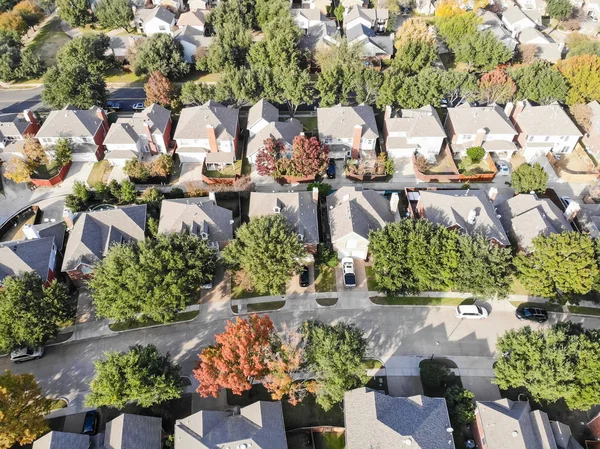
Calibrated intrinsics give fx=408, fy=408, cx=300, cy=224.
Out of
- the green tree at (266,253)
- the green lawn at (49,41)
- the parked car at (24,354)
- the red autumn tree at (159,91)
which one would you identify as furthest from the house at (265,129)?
the green lawn at (49,41)

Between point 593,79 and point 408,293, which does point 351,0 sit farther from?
point 408,293

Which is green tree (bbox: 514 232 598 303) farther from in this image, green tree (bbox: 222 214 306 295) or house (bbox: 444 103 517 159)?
green tree (bbox: 222 214 306 295)

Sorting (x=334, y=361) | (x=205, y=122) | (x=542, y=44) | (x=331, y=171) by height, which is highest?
(x=542, y=44)

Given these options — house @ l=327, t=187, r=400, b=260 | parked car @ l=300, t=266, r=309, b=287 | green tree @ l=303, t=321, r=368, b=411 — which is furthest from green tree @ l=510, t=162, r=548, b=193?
green tree @ l=303, t=321, r=368, b=411

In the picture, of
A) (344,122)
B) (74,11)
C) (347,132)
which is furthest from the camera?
(74,11)

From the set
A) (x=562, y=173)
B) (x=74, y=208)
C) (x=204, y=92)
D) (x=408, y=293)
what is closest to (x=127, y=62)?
(x=204, y=92)

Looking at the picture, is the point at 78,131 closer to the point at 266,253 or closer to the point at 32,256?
the point at 32,256

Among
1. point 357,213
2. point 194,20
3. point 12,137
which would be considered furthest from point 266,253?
point 194,20
